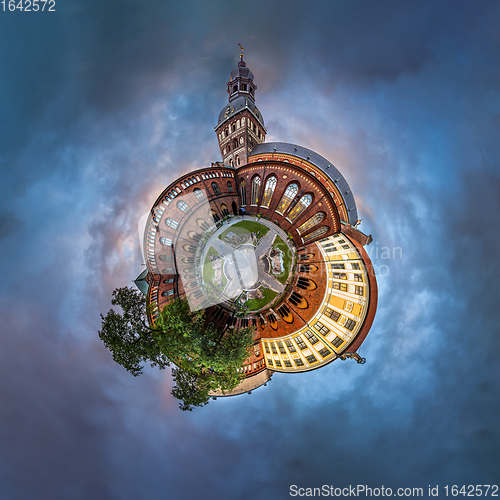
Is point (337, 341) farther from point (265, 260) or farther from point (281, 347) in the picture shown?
point (265, 260)

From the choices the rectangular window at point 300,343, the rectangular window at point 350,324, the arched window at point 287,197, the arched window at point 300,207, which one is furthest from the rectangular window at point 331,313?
the arched window at point 287,197

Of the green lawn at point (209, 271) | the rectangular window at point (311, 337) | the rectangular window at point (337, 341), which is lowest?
the rectangular window at point (337, 341)

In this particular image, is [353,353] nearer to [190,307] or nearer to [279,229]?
[279,229]

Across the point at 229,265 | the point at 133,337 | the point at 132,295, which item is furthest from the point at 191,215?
the point at 133,337

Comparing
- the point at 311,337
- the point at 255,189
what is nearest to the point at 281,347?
the point at 311,337

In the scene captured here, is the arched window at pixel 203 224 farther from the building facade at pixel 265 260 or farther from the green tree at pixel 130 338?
the green tree at pixel 130 338

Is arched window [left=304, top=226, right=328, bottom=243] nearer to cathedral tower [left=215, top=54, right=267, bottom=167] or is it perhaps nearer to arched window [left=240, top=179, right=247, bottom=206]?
arched window [left=240, top=179, right=247, bottom=206]
